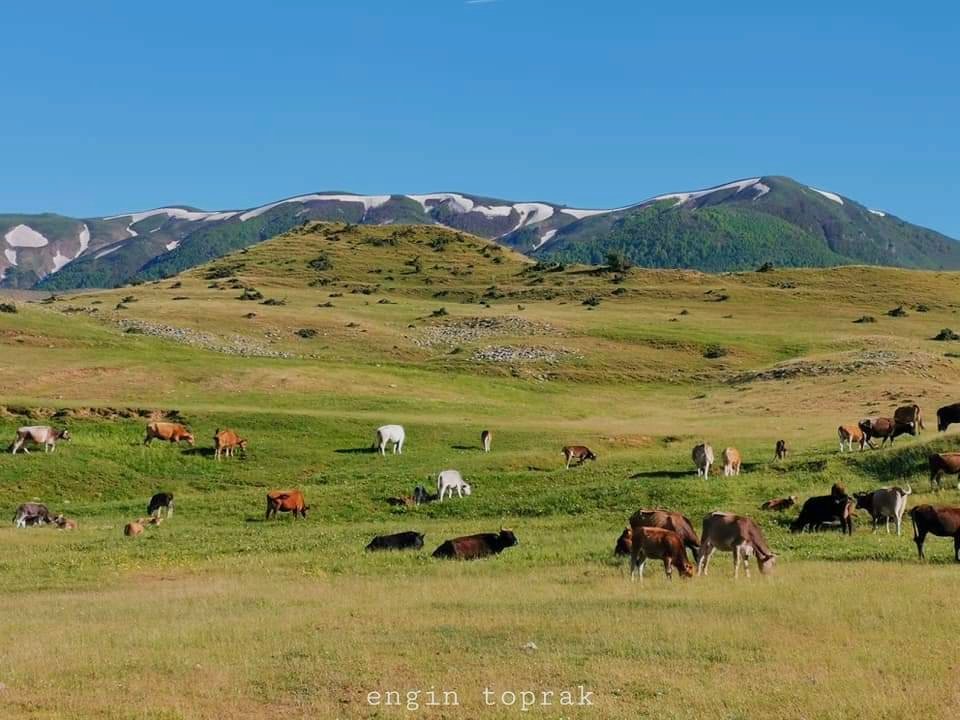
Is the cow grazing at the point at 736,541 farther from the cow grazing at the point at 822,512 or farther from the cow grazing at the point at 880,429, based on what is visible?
the cow grazing at the point at 880,429

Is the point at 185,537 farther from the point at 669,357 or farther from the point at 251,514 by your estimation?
the point at 669,357

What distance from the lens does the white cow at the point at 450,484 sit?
3631cm

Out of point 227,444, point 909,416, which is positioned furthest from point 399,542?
point 909,416

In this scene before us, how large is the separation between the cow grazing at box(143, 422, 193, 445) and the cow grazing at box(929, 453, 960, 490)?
31.4 metres

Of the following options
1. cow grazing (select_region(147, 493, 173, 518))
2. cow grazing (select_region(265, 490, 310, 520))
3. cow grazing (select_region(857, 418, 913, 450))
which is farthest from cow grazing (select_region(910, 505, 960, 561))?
cow grazing (select_region(147, 493, 173, 518))

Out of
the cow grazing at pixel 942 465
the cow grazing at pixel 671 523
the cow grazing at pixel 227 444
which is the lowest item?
the cow grazing at pixel 227 444

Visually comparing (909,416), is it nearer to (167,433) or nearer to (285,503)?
(285,503)

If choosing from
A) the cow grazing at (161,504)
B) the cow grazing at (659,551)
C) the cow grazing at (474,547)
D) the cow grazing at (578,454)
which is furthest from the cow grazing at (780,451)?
the cow grazing at (161,504)

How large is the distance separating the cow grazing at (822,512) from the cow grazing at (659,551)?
8.42 meters

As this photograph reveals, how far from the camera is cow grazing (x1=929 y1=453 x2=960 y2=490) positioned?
→ 31.7 meters

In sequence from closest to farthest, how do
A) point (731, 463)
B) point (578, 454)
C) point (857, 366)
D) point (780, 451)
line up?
point (731, 463) < point (780, 451) < point (578, 454) < point (857, 366)

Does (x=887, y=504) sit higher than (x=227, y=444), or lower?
higher

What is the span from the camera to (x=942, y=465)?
31.7 metres

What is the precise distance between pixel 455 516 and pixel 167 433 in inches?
718
